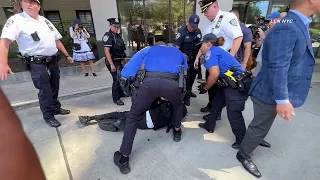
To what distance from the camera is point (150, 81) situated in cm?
182

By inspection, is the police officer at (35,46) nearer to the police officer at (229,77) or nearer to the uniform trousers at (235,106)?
the police officer at (229,77)

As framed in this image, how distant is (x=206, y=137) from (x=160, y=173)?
87cm

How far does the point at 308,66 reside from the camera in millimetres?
1479

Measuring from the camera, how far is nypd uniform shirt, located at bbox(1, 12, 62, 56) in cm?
222

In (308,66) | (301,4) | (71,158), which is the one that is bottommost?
(71,158)

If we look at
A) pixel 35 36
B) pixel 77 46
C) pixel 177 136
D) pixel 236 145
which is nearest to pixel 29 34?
pixel 35 36

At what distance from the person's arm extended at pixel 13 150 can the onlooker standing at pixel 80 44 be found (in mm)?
4832

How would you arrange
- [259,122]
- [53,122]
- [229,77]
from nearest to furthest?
[259,122] < [229,77] < [53,122]

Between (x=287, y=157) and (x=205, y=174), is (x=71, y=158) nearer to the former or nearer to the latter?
(x=205, y=174)

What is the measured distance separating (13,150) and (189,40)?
3.22m

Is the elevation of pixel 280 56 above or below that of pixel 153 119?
above

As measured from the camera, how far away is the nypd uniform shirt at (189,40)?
3402mm

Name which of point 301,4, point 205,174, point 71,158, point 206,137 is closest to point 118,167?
point 71,158

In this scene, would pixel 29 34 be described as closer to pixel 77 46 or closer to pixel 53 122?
pixel 53 122
